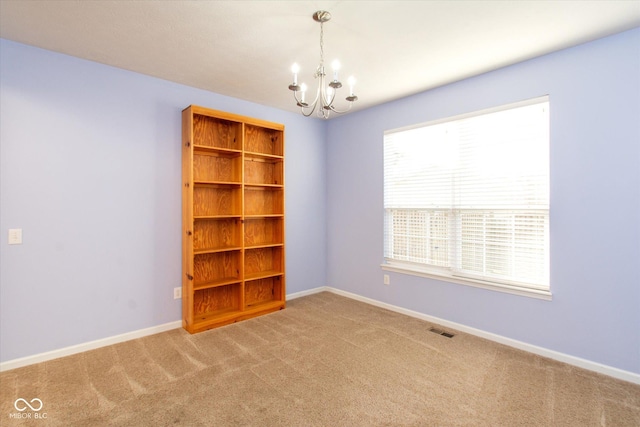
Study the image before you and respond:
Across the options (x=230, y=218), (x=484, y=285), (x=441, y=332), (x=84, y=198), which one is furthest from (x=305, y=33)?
(x=441, y=332)

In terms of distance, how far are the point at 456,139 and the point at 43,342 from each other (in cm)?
425

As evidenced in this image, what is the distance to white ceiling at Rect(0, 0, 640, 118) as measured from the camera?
6.72ft

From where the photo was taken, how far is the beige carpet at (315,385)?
1919 mm

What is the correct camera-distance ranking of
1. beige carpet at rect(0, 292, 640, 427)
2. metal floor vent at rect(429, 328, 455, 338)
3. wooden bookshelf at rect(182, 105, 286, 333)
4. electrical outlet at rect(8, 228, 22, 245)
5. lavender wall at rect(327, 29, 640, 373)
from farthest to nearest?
wooden bookshelf at rect(182, 105, 286, 333)
metal floor vent at rect(429, 328, 455, 338)
electrical outlet at rect(8, 228, 22, 245)
lavender wall at rect(327, 29, 640, 373)
beige carpet at rect(0, 292, 640, 427)

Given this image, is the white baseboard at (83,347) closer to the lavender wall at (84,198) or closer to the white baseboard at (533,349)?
the lavender wall at (84,198)

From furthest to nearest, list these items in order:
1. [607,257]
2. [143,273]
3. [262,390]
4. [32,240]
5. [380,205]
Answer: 1. [380,205]
2. [143,273]
3. [32,240]
4. [607,257]
5. [262,390]

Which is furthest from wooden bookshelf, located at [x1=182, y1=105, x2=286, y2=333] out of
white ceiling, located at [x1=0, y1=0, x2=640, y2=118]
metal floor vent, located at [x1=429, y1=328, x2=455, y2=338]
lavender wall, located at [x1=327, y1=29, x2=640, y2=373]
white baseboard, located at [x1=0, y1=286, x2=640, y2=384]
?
lavender wall, located at [x1=327, y1=29, x2=640, y2=373]

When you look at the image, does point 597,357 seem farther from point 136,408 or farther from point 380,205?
point 136,408

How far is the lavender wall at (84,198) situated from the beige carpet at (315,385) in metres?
0.35

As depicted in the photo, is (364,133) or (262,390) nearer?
(262,390)

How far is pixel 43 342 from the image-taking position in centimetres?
258

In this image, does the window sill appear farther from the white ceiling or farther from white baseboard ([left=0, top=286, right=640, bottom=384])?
the white ceiling

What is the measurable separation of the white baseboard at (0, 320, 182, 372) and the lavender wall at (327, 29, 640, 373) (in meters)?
3.05

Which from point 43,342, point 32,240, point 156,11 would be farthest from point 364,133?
point 43,342
